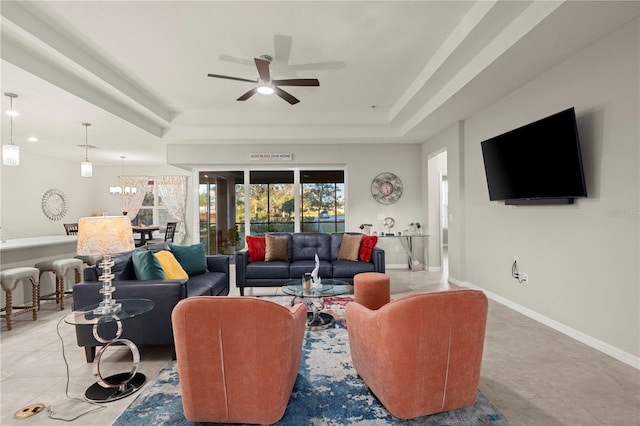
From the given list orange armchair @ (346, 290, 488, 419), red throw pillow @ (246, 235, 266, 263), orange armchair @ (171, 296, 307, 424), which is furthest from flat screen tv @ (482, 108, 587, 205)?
red throw pillow @ (246, 235, 266, 263)

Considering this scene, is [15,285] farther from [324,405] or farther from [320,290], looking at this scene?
[324,405]

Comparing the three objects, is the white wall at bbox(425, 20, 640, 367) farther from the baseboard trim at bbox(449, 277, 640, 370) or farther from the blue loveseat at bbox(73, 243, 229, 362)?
the blue loveseat at bbox(73, 243, 229, 362)

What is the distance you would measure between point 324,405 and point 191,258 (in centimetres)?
272

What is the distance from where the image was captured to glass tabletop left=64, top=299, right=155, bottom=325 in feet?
7.43

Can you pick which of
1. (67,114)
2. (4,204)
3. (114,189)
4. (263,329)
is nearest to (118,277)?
(263,329)

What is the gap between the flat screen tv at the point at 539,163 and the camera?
3098 millimetres

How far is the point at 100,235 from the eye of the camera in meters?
2.39

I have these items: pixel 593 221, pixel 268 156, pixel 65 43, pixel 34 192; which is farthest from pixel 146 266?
pixel 34 192

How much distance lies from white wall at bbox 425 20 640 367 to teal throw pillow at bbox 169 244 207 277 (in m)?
3.90

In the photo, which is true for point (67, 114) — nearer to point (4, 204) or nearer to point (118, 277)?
point (118, 277)

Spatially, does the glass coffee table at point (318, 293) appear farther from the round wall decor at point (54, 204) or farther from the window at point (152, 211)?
the round wall decor at point (54, 204)

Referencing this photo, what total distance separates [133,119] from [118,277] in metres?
3.39

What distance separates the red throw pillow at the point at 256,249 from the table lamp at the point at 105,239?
279cm

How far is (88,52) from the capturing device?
12.3 feet
